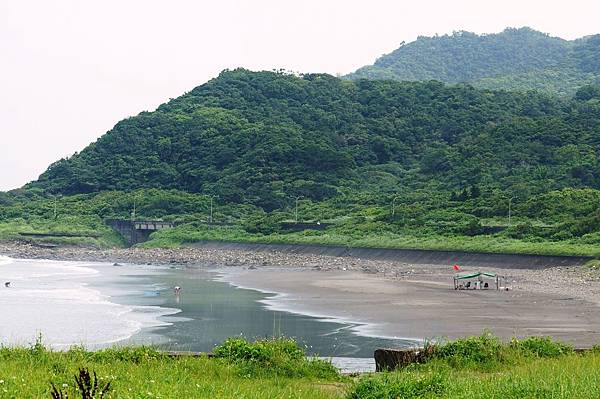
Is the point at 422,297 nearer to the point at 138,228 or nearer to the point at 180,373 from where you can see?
the point at 180,373

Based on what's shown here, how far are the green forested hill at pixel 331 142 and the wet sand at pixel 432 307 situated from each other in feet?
193

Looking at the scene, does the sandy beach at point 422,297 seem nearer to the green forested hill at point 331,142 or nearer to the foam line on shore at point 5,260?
the foam line on shore at point 5,260

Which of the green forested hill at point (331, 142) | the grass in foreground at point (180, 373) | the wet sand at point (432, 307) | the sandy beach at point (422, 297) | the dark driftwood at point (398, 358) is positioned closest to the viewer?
the grass in foreground at point (180, 373)

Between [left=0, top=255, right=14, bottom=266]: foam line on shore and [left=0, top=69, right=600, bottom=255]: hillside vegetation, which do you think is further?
[left=0, top=69, right=600, bottom=255]: hillside vegetation

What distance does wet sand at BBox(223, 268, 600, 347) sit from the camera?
27906 mm

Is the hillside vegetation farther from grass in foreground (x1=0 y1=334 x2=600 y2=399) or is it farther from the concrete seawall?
grass in foreground (x1=0 y1=334 x2=600 y2=399)

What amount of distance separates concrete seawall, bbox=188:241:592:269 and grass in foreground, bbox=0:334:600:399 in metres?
45.5

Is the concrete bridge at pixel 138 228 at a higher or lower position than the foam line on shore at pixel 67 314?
higher

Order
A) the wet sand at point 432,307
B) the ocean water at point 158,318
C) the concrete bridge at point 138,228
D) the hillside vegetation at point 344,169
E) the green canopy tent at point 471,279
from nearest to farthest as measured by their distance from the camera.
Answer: the ocean water at point 158,318 < the wet sand at point 432,307 < the green canopy tent at point 471,279 < the hillside vegetation at point 344,169 < the concrete bridge at point 138,228

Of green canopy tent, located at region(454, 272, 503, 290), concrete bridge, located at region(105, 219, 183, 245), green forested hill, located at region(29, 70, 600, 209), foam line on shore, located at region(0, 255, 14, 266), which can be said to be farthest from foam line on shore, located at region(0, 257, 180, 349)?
green forested hill, located at region(29, 70, 600, 209)

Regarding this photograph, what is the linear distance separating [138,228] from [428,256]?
2022 inches

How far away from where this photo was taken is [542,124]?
5271 inches

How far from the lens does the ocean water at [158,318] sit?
2528cm

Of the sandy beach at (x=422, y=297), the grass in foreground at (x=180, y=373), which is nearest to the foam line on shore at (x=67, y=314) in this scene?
the grass in foreground at (x=180, y=373)
